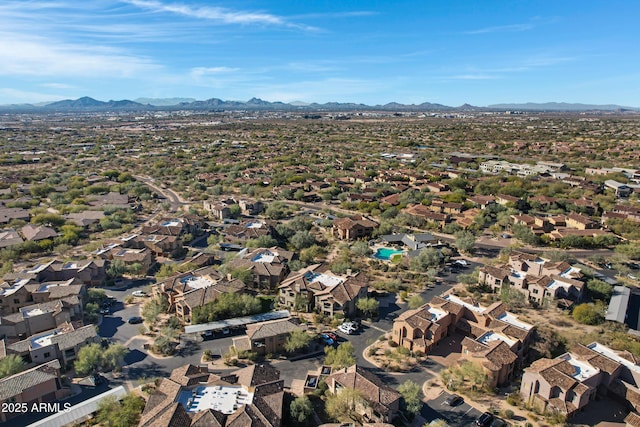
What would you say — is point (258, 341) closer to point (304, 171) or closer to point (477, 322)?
point (477, 322)

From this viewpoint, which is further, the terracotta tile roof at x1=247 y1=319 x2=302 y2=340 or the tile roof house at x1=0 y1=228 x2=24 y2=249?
the tile roof house at x1=0 y1=228 x2=24 y2=249

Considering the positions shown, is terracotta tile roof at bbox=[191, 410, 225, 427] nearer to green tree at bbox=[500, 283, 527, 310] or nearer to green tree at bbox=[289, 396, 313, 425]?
green tree at bbox=[289, 396, 313, 425]

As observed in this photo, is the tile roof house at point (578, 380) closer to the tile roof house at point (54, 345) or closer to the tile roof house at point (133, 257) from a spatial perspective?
the tile roof house at point (54, 345)

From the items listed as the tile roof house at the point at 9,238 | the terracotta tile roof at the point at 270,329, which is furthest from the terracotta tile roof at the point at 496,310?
the tile roof house at the point at 9,238

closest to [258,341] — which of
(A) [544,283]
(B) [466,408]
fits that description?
(B) [466,408]

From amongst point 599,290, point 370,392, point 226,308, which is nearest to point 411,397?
point 370,392

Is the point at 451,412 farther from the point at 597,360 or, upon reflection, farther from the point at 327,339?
the point at 327,339

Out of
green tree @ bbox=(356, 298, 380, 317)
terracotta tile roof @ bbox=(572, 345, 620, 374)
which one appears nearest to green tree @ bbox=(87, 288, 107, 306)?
green tree @ bbox=(356, 298, 380, 317)
